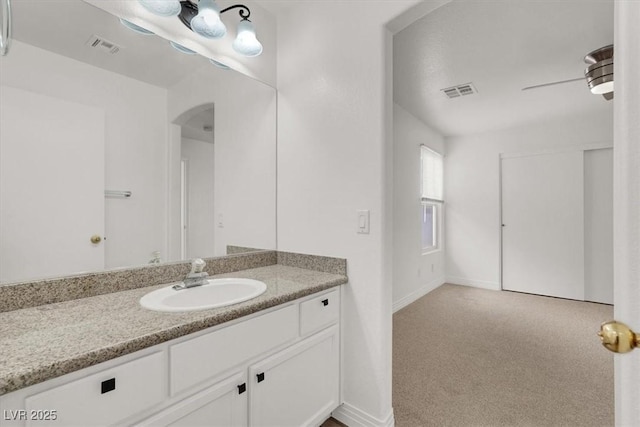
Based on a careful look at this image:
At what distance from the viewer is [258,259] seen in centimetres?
193

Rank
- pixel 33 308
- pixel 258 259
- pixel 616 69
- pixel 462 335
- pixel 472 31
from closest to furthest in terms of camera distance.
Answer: pixel 616 69 < pixel 33 308 < pixel 258 259 < pixel 472 31 < pixel 462 335

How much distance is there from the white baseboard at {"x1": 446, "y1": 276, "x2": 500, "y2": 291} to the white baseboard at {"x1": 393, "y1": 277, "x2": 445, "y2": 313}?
16 centimetres

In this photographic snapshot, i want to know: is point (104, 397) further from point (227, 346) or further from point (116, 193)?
point (116, 193)

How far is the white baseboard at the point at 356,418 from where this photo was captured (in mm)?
1563

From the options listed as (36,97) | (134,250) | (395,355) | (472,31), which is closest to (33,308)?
(134,250)

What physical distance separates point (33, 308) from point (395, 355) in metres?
2.37

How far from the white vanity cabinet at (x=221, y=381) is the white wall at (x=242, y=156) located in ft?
2.35

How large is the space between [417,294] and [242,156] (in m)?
3.22

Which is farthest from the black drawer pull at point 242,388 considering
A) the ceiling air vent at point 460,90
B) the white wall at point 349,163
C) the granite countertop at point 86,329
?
the ceiling air vent at point 460,90

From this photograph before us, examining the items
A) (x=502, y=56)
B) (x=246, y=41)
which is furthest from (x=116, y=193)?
(x=502, y=56)

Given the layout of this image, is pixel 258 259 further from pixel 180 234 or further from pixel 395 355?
pixel 395 355

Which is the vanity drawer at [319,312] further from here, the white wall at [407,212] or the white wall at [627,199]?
the white wall at [407,212]

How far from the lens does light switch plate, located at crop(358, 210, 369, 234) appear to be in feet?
5.20

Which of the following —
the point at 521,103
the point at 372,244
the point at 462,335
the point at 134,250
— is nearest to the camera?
the point at 134,250
